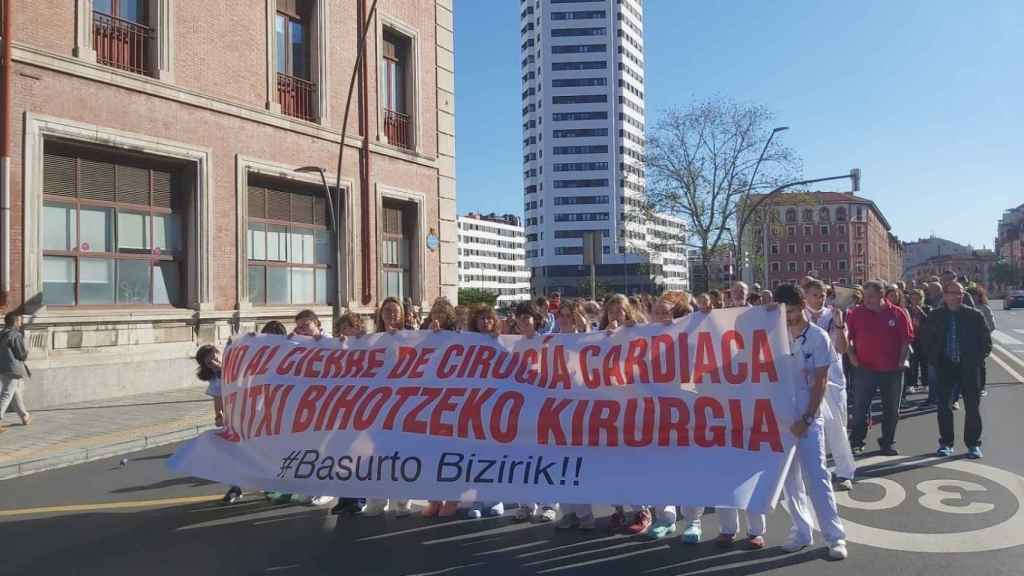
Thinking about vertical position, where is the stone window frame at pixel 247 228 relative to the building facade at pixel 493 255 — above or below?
below

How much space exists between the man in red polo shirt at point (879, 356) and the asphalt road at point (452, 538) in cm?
60

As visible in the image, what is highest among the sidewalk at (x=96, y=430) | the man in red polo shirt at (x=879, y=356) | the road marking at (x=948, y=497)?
the man in red polo shirt at (x=879, y=356)

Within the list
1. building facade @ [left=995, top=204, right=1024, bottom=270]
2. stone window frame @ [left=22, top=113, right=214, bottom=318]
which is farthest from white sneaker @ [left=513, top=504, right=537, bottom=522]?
building facade @ [left=995, top=204, right=1024, bottom=270]

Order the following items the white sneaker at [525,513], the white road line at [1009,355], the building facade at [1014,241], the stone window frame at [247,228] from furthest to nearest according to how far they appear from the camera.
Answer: the building facade at [1014,241], the white road line at [1009,355], the stone window frame at [247,228], the white sneaker at [525,513]

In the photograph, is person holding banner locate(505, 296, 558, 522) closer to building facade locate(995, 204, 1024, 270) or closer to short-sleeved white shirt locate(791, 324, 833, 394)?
short-sleeved white shirt locate(791, 324, 833, 394)

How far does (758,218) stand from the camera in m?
45.0

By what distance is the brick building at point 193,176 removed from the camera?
42.3 ft

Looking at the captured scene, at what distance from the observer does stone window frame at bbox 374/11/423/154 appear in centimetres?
2105

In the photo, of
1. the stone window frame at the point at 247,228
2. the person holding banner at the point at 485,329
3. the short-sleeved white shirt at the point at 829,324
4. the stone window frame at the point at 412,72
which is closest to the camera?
the person holding banner at the point at 485,329

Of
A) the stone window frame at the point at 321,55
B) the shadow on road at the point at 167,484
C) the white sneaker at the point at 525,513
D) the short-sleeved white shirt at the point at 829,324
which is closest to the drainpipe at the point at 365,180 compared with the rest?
the stone window frame at the point at 321,55

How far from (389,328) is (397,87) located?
56.7 feet

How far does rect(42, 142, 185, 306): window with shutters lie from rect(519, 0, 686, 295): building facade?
101 metres

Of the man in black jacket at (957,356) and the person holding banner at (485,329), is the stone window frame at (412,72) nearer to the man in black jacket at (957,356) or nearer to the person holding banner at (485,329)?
the person holding banner at (485,329)

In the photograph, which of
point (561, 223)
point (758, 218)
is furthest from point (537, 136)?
point (758, 218)
